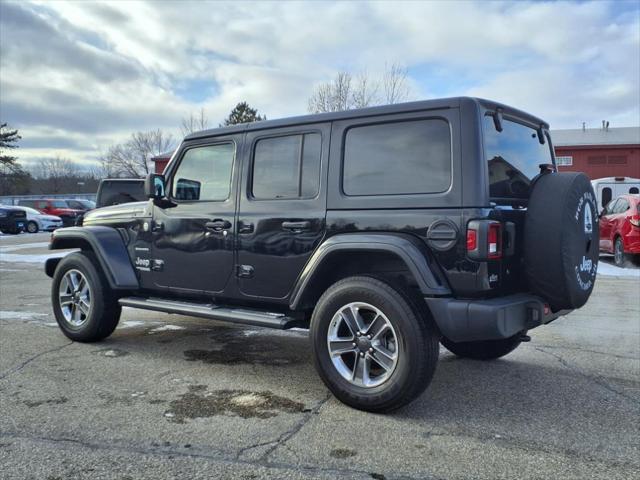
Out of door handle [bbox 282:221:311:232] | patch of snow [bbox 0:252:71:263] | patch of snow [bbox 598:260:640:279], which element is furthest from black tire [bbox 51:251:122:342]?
patch of snow [bbox 598:260:640:279]

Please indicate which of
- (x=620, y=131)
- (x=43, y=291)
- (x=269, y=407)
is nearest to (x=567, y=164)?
(x=620, y=131)

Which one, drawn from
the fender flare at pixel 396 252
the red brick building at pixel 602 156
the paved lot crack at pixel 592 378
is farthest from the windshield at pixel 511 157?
the red brick building at pixel 602 156

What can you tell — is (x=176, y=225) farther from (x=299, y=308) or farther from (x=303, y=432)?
(x=303, y=432)

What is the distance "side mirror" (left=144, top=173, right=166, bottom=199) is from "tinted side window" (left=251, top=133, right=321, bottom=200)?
1.03m

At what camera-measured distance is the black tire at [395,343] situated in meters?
3.45

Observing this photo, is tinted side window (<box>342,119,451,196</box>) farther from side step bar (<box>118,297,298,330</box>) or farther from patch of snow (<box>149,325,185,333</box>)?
patch of snow (<box>149,325,185,333</box>)

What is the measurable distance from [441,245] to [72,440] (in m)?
2.47

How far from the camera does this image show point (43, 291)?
8.96 m

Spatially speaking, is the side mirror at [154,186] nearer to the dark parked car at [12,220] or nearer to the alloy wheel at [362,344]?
the alloy wheel at [362,344]

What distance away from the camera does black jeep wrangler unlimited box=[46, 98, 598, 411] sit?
11.3 feet

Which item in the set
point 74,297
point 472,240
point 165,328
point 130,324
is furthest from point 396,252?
point 130,324

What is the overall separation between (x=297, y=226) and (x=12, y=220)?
80.1ft

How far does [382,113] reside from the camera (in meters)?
3.89

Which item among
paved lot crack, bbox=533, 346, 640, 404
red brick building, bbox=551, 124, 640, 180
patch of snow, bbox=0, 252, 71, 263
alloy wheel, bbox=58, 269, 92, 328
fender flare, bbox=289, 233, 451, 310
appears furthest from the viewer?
red brick building, bbox=551, 124, 640, 180
